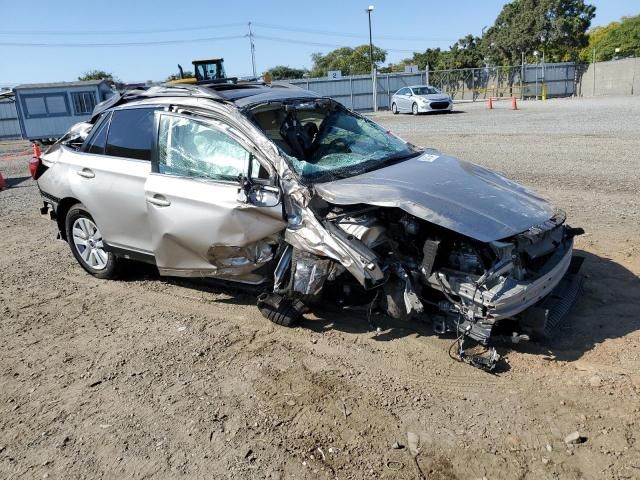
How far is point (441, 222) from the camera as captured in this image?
364 centimetres

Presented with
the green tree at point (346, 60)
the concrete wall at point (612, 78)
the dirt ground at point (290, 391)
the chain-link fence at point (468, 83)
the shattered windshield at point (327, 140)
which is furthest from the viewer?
the green tree at point (346, 60)

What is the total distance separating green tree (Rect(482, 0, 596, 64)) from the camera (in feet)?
168

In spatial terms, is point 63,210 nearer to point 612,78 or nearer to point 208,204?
point 208,204

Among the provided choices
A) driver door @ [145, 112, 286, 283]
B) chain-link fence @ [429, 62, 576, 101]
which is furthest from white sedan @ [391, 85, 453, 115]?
driver door @ [145, 112, 286, 283]

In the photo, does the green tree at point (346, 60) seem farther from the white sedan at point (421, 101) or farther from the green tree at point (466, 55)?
the white sedan at point (421, 101)

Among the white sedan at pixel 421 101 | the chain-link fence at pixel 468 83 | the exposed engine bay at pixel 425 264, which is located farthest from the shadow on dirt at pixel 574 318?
the chain-link fence at pixel 468 83

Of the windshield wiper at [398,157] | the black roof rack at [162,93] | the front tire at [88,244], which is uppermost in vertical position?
the black roof rack at [162,93]

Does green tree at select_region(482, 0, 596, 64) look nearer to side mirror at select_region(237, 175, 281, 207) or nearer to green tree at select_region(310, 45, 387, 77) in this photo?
green tree at select_region(310, 45, 387, 77)

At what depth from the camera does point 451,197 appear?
155 inches

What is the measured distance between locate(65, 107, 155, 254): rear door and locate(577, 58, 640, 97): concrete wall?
40.6m

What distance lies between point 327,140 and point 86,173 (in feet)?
8.00

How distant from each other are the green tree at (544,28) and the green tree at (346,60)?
26.8 m

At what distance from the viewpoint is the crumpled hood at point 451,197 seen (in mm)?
3686

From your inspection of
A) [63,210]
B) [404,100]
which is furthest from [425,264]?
[404,100]
